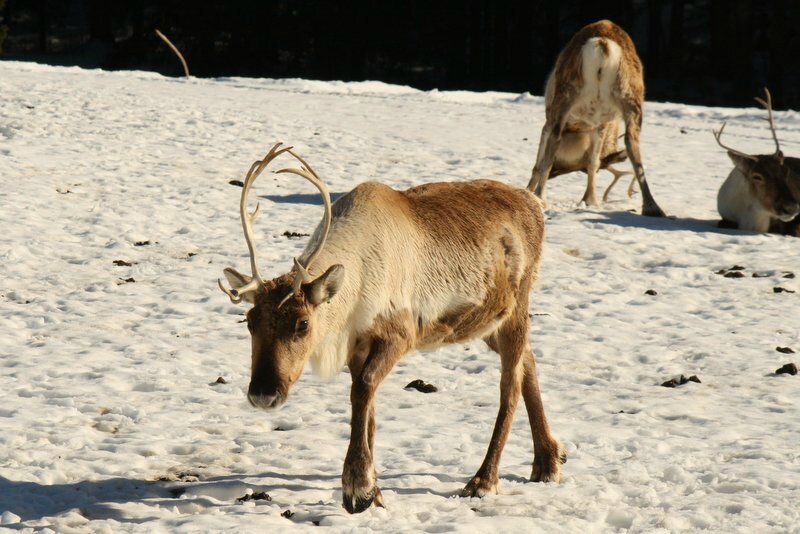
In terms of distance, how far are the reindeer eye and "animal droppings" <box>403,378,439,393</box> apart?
8.44 feet

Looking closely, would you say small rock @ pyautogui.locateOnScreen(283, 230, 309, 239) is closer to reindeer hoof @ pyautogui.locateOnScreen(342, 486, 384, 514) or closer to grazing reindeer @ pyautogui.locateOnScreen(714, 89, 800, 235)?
grazing reindeer @ pyautogui.locateOnScreen(714, 89, 800, 235)

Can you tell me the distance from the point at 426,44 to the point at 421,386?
32.4m

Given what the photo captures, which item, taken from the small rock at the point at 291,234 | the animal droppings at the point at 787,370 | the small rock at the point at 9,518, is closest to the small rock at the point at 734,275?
the animal droppings at the point at 787,370

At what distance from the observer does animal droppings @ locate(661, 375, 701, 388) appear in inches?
291

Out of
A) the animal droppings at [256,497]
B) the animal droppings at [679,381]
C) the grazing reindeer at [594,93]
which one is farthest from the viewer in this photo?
the grazing reindeer at [594,93]

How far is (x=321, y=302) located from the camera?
477 centimetres

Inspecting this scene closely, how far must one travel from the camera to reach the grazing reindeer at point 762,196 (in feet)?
38.1

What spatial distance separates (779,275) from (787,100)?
1060 inches

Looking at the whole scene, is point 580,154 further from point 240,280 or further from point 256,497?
point 240,280

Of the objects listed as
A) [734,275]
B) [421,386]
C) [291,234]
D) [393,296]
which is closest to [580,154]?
[734,275]

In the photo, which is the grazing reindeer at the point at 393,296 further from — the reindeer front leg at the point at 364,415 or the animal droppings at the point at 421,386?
the animal droppings at the point at 421,386

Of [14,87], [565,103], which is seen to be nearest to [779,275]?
[565,103]

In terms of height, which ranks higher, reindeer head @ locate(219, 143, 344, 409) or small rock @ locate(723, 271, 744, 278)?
reindeer head @ locate(219, 143, 344, 409)

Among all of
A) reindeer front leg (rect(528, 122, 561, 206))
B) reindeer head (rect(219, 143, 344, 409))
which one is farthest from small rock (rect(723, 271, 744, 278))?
reindeer head (rect(219, 143, 344, 409))
